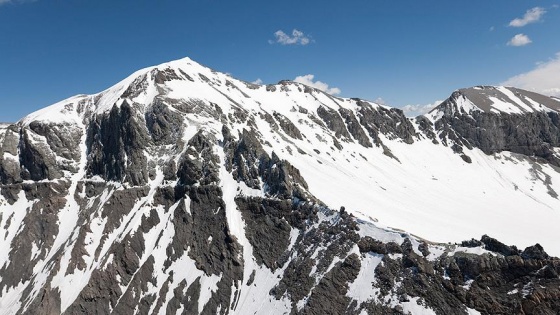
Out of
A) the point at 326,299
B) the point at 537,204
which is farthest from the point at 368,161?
the point at 326,299

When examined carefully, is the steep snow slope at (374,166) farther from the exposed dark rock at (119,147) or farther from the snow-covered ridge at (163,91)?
the exposed dark rock at (119,147)

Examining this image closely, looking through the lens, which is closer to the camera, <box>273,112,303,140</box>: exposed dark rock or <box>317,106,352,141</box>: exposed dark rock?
<box>273,112,303,140</box>: exposed dark rock

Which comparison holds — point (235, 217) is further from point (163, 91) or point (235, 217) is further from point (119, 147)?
point (163, 91)

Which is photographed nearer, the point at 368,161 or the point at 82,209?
the point at 82,209

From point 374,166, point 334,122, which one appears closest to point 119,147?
point 374,166

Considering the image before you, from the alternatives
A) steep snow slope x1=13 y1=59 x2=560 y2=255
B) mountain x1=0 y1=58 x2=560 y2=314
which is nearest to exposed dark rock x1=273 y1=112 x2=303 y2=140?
mountain x1=0 y1=58 x2=560 y2=314

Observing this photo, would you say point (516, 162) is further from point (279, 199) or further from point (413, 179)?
point (279, 199)

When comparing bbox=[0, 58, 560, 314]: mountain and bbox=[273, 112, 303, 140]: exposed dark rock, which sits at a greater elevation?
bbox=[273, 112, 303, 140]: exposed dark rock

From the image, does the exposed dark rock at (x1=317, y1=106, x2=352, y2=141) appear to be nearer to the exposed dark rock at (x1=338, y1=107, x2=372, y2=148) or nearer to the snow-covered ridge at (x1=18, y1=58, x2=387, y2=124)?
the exposed dark rock at (x1=338, y1=107, x2=372, y2=148)
